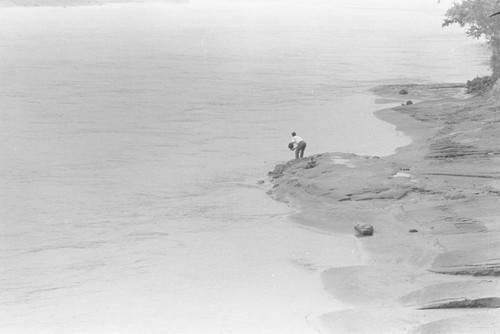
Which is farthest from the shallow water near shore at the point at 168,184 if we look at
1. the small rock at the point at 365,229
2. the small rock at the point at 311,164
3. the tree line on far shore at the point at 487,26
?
the tree line on far shore at the point at 487,26

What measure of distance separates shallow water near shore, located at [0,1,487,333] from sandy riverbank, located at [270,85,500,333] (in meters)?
0.73

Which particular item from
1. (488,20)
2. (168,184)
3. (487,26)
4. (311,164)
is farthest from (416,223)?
(487,26)

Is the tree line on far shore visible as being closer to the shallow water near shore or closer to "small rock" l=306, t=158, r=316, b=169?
the shallow water near shore

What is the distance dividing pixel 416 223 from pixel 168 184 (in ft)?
29.3

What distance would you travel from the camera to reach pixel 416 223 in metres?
22.4

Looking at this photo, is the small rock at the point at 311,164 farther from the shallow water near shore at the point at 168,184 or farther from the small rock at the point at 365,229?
the small rock at the point at 365,229

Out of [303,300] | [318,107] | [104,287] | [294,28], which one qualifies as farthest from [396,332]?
[294,28]

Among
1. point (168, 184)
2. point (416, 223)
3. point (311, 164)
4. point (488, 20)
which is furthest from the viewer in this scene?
point (488, 20)

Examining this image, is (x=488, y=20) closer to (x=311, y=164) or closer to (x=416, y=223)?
(x=311, y=164)

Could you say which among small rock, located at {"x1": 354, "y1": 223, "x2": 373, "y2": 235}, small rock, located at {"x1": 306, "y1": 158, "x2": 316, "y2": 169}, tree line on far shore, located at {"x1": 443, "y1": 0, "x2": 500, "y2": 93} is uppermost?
tree line on far shore, located at {"x1": 443, "y1": 0, "x2": 500, "y2": 93}

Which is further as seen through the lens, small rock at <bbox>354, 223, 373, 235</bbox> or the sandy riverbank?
small rock at <bbox>354, 223, 373, 235</bbox>

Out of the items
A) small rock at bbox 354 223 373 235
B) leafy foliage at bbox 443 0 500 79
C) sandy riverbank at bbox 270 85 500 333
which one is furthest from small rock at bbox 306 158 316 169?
leafy foliage at bbox 443 0 500 79

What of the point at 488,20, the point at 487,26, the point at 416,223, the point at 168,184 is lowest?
the point at 416,223

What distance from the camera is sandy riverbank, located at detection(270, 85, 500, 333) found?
16188 mm
